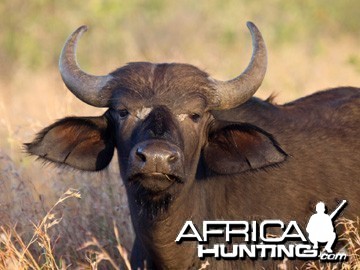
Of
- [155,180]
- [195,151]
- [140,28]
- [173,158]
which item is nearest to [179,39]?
[140,28]

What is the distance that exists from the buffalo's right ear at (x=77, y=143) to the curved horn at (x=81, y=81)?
13 centimetres

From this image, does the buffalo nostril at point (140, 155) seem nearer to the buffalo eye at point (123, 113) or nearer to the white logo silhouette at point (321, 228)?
the buffalo eye at point (123, 113)

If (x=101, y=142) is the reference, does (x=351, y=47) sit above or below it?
above

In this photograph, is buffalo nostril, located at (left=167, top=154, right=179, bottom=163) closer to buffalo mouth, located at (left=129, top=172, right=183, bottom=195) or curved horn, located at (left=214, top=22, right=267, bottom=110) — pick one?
buffalo mouth, located at (left=129, top=172, right=183, bottom=195)

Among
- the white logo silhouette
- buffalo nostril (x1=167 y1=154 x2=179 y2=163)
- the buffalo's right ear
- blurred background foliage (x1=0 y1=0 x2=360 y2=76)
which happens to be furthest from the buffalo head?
blurred background foliage (x1=0 y1=0 x2=360 y2=76)

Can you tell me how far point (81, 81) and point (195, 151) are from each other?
859mm

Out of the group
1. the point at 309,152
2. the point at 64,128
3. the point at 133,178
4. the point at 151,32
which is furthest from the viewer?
the point at 151,32

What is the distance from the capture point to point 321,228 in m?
6.64

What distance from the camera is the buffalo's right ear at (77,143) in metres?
6.34

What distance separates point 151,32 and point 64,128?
15072 millimetres

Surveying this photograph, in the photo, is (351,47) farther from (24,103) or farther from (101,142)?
(101,142)

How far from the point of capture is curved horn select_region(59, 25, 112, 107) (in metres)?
6.35

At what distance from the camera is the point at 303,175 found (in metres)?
6.77

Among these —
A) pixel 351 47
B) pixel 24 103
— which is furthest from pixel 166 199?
pixel 351 47
